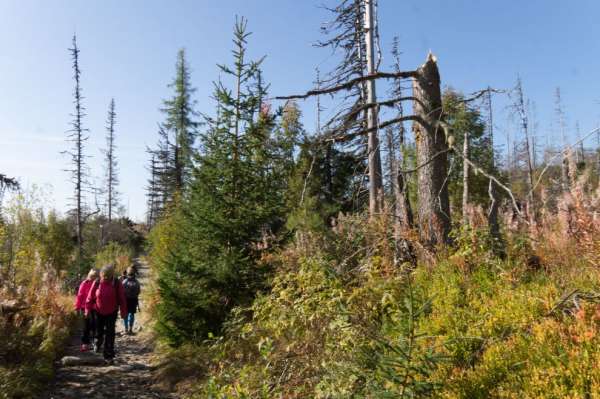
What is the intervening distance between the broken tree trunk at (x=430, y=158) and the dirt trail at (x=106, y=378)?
4.98m

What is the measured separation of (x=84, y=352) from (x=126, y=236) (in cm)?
3392

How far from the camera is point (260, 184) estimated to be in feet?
25.0

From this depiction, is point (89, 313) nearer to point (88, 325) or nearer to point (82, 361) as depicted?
point (88, 325)

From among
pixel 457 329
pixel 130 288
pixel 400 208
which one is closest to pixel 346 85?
pixel 400 208

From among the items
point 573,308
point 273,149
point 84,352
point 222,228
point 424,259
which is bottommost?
point 84,352

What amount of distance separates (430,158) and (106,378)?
685 cm

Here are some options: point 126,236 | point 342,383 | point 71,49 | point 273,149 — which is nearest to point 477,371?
point 342,383

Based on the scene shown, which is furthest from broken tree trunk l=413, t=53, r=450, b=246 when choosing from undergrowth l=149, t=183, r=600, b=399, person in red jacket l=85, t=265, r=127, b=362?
person in red jacket l=85, t=265, r=127, b=362

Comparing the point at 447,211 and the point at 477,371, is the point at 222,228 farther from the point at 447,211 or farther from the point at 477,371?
the point at 477,371

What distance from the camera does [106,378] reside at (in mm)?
6516

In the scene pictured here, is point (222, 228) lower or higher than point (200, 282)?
higher

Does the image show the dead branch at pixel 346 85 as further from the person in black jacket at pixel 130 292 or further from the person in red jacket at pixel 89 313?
the person in black jacket at pixel 130 292

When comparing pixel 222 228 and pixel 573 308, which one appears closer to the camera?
pixel 573 308

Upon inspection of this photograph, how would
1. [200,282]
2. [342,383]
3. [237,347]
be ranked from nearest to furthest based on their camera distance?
[342,383] < [237,347] < [200,282]
